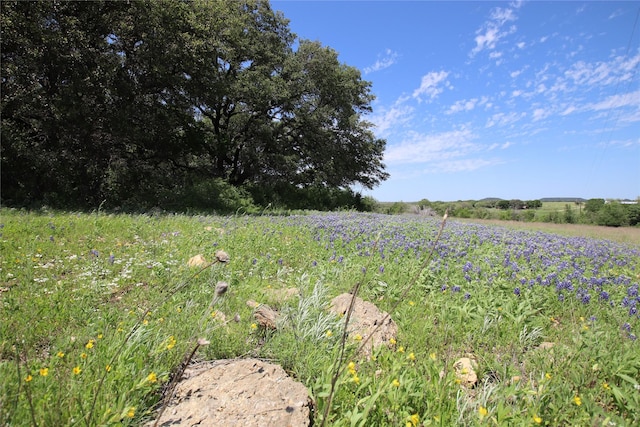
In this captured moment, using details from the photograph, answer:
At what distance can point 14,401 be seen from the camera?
1.55 m

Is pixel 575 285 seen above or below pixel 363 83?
below

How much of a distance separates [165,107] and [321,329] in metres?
15.4

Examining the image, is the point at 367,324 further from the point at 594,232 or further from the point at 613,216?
the point at 613,216

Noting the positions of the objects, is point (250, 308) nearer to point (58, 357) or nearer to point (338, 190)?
point (58, 357)

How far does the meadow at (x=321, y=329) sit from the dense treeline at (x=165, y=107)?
7.99m

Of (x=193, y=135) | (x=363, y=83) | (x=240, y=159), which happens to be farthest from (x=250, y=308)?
(x=363, y=83)

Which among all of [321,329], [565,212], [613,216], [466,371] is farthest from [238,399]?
[565,212]

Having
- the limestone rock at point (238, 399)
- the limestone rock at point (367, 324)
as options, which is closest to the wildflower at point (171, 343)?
the limestone rock at point (238, 399)

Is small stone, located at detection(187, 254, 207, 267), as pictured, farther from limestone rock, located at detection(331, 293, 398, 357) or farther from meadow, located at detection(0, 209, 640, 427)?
limestone rock, located at detection(331, 293, 398, 357)

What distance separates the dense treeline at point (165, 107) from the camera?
→ 11.2 m

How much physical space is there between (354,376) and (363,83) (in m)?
23.2

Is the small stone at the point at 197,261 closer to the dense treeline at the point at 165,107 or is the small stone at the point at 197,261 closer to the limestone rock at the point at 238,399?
the limestone rock at the point at 238,399

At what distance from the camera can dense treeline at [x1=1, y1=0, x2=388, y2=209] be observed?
11.2m

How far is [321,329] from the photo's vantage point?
2.63 m
